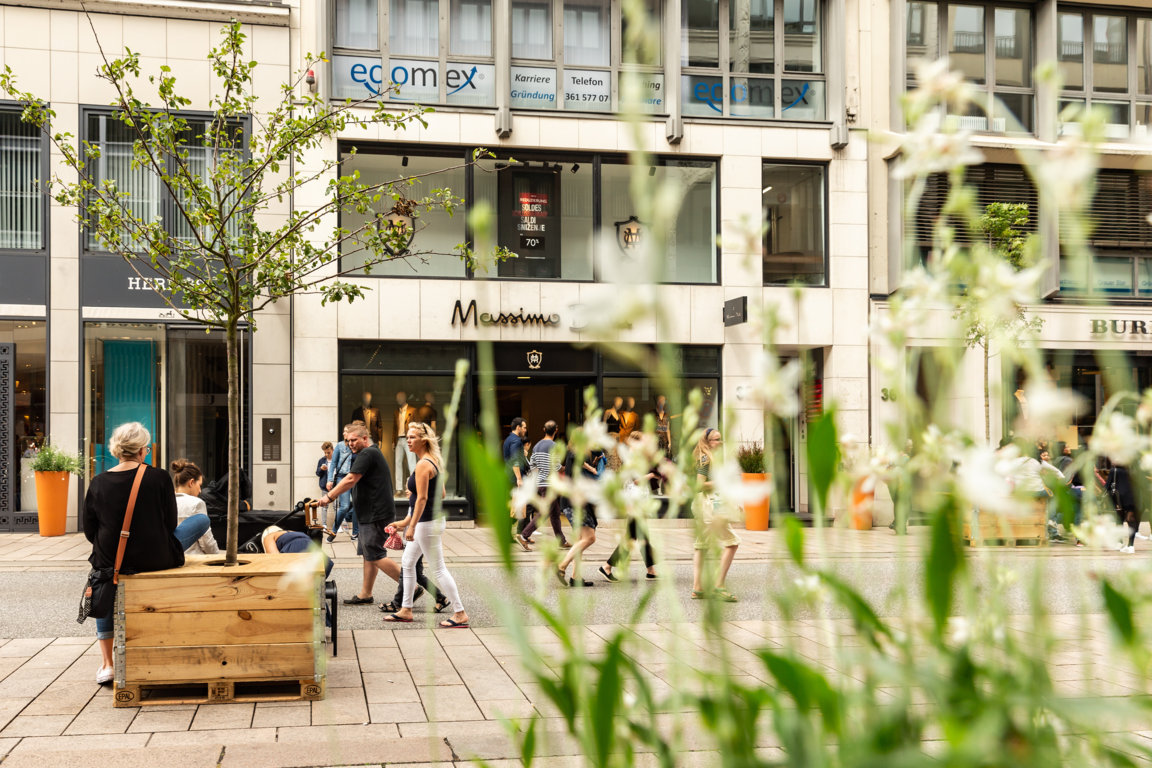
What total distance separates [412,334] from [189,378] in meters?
3.87

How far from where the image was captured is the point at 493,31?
58.9 ft

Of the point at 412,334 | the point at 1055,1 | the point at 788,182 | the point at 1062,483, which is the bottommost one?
the point at 1062,483

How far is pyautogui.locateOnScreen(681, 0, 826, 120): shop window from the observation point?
61.4ft

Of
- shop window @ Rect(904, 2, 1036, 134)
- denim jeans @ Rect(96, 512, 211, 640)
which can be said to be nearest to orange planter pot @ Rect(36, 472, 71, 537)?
denim jeans @ Rect(96, 512, 211, 640)

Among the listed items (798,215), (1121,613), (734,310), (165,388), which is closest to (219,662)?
(1121,613)

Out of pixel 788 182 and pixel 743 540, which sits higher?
pixel 788 182

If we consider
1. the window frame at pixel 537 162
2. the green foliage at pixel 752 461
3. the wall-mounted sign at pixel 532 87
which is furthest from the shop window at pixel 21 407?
the green foliage at pixel 752 461

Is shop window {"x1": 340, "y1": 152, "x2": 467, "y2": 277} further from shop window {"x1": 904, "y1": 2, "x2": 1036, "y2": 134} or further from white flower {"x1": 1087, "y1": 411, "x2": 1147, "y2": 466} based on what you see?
white flower {"x1": 1087, "y1": 411, "x2": 1147, "y2": 466}

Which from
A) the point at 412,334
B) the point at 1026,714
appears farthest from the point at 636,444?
the point at 412,334

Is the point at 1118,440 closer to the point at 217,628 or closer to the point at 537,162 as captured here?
the point at 217,628

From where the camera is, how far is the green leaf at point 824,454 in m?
0.88

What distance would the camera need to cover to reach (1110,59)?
19.9 m

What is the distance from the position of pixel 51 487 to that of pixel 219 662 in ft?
37.7

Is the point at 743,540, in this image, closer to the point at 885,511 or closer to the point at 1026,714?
the point at 885,511
